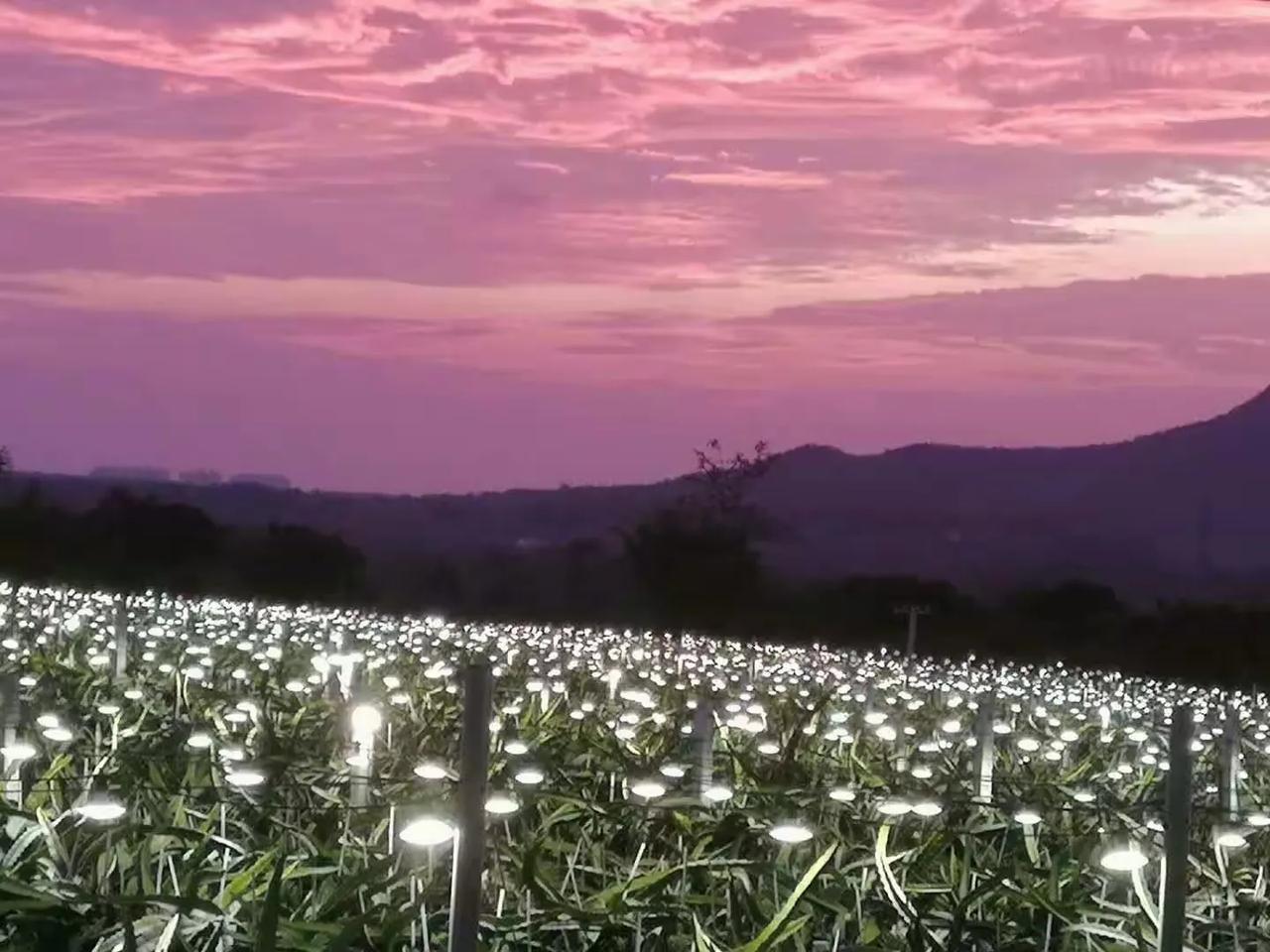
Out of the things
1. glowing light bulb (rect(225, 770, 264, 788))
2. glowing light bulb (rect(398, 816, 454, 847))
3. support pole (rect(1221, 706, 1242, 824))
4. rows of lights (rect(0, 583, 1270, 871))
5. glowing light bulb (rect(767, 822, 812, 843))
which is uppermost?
glowing light bulb (rect(398, 816, 454, 847))

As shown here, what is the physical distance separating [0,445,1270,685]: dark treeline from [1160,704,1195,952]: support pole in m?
36.3

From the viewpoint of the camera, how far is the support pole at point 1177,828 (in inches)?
217

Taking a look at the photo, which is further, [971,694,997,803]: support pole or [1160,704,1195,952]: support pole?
[971,694,997,803]: support pole

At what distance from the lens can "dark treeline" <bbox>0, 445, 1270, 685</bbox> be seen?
150 feet

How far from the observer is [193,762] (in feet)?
30.4

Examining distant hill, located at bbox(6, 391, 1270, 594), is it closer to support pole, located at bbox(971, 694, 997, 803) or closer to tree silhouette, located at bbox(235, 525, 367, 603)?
tree silhouette, located at bbox(235, 525, 367, 603)

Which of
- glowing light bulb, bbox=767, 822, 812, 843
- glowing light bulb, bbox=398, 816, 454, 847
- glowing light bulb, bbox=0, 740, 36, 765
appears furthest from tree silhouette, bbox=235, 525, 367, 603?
glowing light bulb, bbox=398, 816, 454, 847

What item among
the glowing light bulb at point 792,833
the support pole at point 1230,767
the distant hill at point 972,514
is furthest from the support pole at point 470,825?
the distant hill at point 972,514

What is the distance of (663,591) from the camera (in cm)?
5475

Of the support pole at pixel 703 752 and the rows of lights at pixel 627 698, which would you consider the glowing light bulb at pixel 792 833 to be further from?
the support pole at pixel 703 752

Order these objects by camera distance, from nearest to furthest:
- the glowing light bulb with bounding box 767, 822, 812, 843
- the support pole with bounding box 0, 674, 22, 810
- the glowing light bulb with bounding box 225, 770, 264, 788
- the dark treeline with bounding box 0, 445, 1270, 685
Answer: the glowing light bulb with bounding box 767, 822, 812, 843
the glowing light bulb with bounding box 225, 770, 264, 788
the support pole with bounding box 0, 674, 22, 810
the dark treeline with bounding box 0, 445, 1270, 685

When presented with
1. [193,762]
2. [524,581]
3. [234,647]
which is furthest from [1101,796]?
[524,581]

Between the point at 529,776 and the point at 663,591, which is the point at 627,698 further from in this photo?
the point at 663,591

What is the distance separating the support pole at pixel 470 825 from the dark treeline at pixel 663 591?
37.5m
